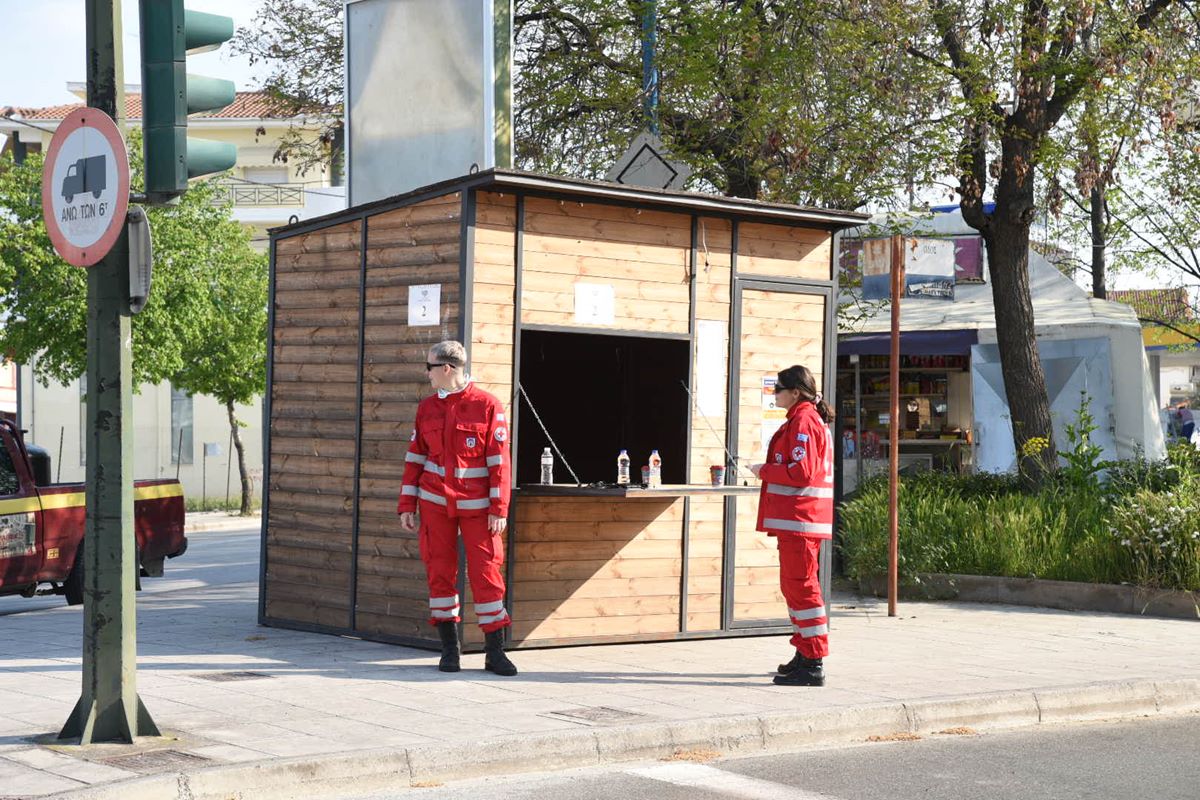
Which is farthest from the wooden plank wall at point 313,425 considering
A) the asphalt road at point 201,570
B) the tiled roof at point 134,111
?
the tiled roof at point 134,111

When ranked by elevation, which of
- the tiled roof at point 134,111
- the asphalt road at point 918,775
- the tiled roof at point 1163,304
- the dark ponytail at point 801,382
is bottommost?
the asphalt road at point 918,775

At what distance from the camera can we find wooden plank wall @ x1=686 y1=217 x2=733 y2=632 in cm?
1080

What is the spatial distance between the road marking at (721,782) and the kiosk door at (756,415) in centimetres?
400

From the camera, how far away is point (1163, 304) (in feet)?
109

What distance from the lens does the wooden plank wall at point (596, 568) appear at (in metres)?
10.1

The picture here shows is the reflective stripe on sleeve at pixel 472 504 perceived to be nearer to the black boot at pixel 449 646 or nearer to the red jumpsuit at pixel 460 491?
the red jumpsuit at pixel 460 491

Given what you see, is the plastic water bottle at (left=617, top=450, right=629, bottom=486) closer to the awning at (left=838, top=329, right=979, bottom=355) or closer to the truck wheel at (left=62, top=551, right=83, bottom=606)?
the truck wheel at (left=62, top=551, right=83, bottom=606)

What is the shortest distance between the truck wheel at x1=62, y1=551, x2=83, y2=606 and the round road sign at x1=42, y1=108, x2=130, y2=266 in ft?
23.5

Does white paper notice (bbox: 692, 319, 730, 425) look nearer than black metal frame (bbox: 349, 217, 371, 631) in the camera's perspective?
No

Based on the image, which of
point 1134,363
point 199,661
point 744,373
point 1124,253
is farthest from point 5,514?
point 1124,253

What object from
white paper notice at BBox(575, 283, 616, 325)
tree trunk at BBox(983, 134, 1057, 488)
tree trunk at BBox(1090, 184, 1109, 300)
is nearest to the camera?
white paper notice at BBox(575, 283, 616, 325)

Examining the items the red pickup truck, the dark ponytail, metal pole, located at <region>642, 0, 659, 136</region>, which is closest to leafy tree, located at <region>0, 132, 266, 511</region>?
the red pickup truck

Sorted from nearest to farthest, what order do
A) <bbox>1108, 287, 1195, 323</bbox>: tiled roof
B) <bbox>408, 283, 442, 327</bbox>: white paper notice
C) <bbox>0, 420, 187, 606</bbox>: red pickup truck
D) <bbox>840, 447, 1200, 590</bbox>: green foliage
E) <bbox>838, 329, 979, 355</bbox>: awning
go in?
<bbox>408, 283, 442, 327</bbox>: white paper notice → <bbox>0, 420, 187, 606</bbox>: red pickup truck → <bbox>840, 447, 1200, 590</bbox>: green foliage → <bbox>838, 329, 979, 355</bbox>: awning → <bbox>1108, 287, 1195, 323</bbox>: tiled roof

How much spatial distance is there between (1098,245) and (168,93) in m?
24.5
